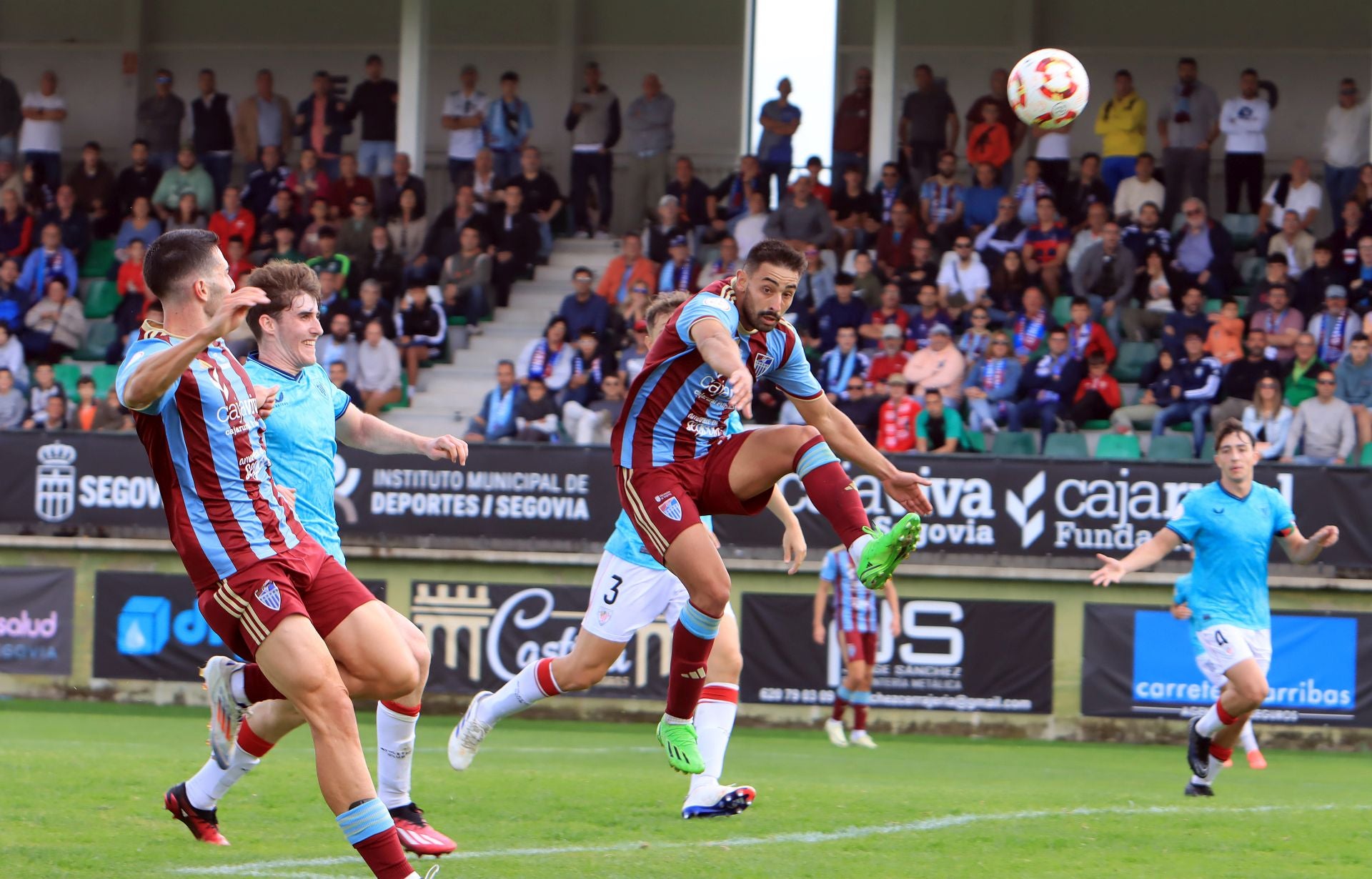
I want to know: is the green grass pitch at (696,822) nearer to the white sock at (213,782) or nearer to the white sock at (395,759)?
the white sock at (213,782)

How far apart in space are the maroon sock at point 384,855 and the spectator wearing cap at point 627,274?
1480 cm

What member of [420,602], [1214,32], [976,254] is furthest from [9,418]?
[1214,32]

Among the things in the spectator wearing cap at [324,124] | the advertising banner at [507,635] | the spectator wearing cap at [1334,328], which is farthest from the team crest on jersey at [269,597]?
the spectator wearing cap at [324,124]

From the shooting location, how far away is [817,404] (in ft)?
25.6

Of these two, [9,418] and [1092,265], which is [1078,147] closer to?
[1092,265]

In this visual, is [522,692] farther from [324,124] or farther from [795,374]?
[324,124]

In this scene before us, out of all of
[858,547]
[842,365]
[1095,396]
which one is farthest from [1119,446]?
[858,547]

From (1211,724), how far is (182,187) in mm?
16716

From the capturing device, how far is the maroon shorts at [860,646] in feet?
46.8

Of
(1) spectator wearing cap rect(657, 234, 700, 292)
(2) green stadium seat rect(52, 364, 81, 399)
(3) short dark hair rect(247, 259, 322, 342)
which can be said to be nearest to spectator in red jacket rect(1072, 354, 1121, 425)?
(1) spectator wearing cap rect(657, 234, 700, 292)

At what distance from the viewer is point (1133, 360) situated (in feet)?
60.2

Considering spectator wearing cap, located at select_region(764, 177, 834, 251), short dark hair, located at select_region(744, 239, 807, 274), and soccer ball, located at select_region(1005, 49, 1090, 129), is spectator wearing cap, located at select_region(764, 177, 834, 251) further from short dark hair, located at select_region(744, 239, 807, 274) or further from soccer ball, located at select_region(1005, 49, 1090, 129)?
short dark hair, located at select_region(744, 239, 807, 274)

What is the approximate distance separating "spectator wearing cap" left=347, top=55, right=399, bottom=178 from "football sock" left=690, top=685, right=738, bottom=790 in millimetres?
15587

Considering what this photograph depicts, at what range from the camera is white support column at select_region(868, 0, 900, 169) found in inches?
848
